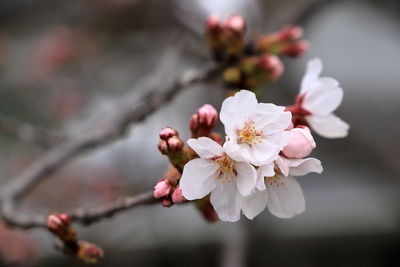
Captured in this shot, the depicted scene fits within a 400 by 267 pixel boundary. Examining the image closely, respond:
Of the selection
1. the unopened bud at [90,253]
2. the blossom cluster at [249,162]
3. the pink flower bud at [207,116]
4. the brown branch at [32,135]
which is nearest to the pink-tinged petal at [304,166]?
the blossom cluster at [249,162]

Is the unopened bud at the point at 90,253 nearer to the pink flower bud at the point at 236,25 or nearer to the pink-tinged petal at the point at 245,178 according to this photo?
the pink-tinged petal at the point at 245,178

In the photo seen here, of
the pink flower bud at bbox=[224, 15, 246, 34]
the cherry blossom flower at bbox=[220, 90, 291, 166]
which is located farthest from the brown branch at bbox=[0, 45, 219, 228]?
the cherry blossom flower at bbox=[220, 90, 291, 166]

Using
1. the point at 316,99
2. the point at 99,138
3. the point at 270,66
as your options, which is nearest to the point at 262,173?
the point at 316,99

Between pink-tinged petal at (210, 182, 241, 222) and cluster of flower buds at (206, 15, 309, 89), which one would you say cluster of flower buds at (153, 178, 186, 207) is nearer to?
pink-tinged petal at (210, 182, 241, 222)

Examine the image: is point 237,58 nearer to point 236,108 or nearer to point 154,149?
point 236,108

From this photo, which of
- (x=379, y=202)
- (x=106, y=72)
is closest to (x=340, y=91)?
(x=379, y=202)
